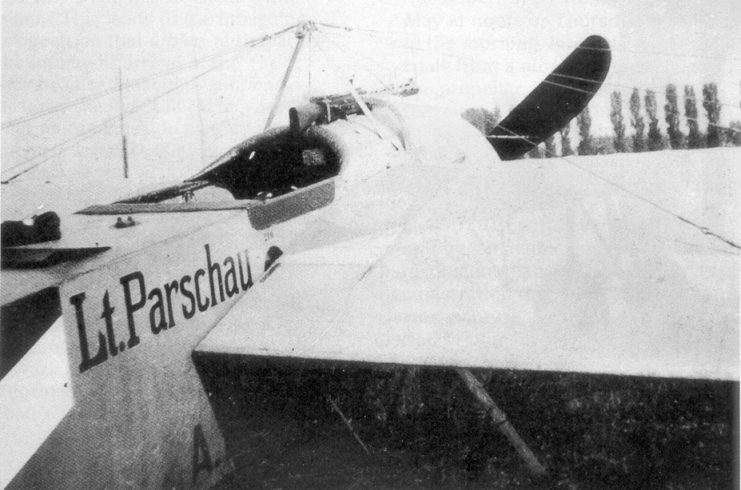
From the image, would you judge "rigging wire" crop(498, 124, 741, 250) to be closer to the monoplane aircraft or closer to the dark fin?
the monoplane aircraft

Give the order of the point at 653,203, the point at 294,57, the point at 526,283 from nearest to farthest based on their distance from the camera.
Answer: the point at 526,283
the point at 653,203
the point at 294,57

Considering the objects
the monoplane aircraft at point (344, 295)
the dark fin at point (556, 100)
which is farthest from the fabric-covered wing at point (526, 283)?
the dark fin at point (556, 100)

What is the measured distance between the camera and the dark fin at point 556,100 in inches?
255

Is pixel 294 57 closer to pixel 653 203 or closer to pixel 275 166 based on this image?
pixel 275 166

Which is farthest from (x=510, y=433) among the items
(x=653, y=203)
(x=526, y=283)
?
(x=653, y=203)

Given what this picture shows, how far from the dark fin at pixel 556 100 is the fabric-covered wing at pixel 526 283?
3659mm

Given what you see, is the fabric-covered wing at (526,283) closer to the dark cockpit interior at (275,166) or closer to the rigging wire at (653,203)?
the rigging wire at (653,203)

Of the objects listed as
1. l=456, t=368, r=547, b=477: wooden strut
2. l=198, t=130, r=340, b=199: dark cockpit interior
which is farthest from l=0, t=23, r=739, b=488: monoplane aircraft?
l=198, t=130, r=340, b=199: dark cockpit interior

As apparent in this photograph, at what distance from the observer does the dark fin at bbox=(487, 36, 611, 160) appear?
6.49 m

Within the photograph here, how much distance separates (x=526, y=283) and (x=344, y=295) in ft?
2.61

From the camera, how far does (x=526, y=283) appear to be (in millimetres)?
2389

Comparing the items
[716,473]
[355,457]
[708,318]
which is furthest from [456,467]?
[708,318]

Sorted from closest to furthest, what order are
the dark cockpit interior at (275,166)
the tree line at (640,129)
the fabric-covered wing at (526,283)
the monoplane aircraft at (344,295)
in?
the monoplane aircraft at (344,295)
the fabric-covered wing at (526,283)
the dark cockpit interior at (275,166)
the tree line at (640,129)

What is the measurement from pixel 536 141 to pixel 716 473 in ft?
16.9
